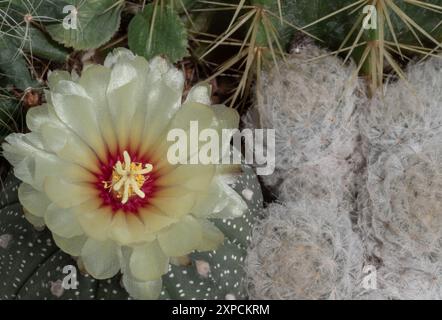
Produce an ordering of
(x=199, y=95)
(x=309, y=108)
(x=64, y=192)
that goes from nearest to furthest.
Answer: (x=64, y=192) < (x=199, y=95) < (x=309, y=108)

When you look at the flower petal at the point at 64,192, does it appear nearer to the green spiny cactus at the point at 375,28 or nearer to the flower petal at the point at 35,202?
the flower petal at the point at 35,202

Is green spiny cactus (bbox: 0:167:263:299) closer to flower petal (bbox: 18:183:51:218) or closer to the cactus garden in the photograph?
the cactus garden

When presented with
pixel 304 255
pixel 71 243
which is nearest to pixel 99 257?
pixel 71 243

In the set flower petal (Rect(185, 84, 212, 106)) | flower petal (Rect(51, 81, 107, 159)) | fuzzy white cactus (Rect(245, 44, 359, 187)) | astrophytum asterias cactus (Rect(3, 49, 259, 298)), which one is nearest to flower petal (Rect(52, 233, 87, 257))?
astrophytum asterias cactus (Rect(3, 49, 259, 298))

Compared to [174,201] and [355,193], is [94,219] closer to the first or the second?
[174,201]

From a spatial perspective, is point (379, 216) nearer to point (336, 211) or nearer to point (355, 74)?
point (336, 211)

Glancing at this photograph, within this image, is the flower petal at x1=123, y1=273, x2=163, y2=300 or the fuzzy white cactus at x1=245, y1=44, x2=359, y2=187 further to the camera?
the fuzzy white cactus at x1=245, y1=44, x2=359, y2=187

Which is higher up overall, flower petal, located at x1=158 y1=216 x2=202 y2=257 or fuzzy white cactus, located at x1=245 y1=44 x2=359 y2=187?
fuzzy white cactus, located at x1=245 y1=44 x2=359 y2=187
